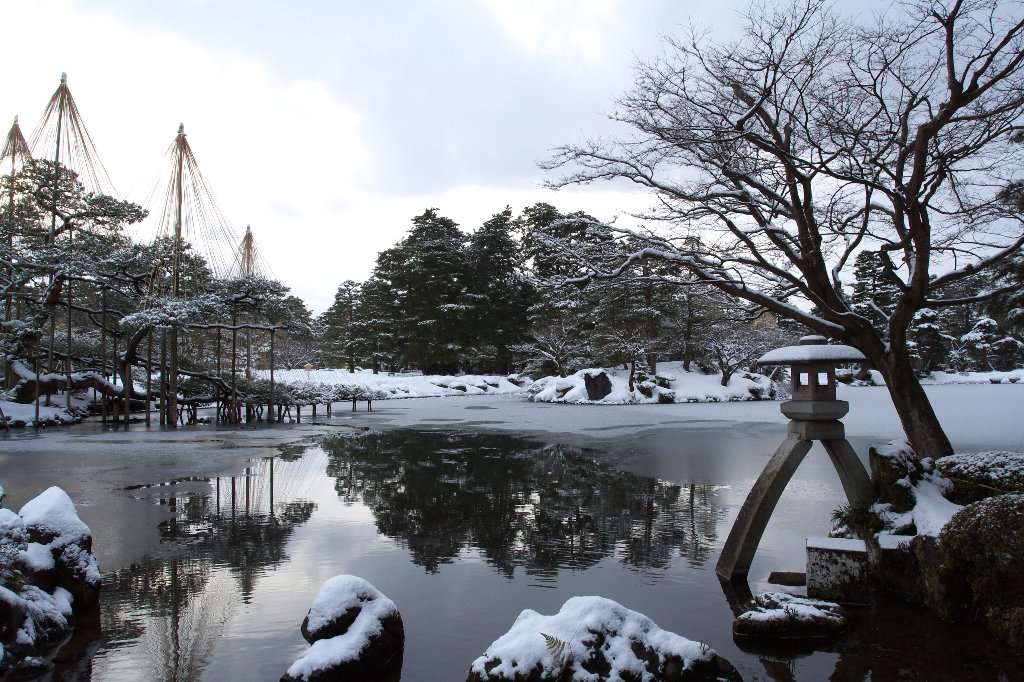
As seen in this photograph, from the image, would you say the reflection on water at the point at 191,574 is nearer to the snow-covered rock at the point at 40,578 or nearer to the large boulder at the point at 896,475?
the snow-covered rock at the point at 40,578

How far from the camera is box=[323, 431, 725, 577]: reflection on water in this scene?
6.20 m

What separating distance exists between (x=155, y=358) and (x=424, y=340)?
2000cm

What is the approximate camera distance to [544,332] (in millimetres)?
36688

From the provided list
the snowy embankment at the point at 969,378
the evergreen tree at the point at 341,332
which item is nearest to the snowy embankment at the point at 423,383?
the evergreen tree at the point at 341,332

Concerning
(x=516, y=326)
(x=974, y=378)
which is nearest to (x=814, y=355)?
(x=516, y=326)

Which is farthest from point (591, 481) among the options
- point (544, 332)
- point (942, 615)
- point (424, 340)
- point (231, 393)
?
point (424, 340)

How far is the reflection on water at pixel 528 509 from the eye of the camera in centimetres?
620

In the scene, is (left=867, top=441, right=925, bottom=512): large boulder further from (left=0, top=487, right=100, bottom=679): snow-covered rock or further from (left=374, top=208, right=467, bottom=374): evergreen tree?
(left=374, top=208, right=467, bottom=374): evergreen tree

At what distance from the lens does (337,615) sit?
3.90 m

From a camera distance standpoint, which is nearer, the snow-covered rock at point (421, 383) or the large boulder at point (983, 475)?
the large boulder at point (983, 475)

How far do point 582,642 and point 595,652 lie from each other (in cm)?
9

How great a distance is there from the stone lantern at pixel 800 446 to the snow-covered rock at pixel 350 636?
2866 mm

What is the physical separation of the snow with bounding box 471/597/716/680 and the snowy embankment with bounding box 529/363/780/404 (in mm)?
25827

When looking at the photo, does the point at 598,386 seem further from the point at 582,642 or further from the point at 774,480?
the point at 582,642
